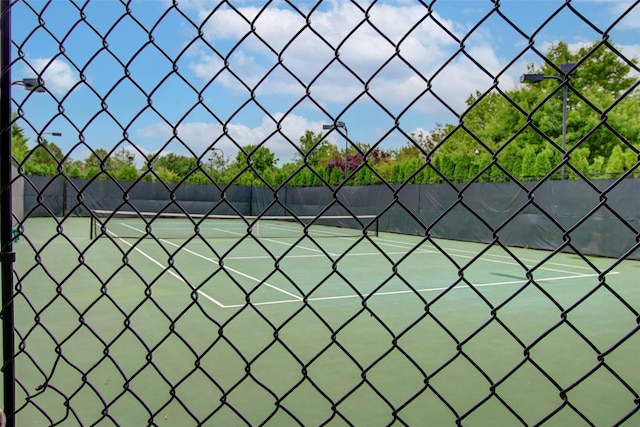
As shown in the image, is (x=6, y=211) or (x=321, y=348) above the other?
(x=6, y=211)

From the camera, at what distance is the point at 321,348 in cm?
402

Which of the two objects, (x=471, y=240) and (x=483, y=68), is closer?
(x=483, y=68)

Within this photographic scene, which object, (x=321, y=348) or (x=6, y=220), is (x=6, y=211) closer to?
(x=6, y=220)

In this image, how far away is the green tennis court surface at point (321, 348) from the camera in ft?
4.99

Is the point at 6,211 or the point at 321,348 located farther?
the point at 321,348

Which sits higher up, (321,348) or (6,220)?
(6,220)

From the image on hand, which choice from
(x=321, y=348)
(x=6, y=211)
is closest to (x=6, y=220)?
(x=6, y=211)

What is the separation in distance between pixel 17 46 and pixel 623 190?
11.5 metres

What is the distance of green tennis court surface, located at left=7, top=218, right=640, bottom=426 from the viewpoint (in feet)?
4.99

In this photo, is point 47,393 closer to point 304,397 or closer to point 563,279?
point 304,397

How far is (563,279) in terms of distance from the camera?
7633 millimetres

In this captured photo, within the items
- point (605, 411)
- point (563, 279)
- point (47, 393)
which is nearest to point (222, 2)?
point (47, 393)

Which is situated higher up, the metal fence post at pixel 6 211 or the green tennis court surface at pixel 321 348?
the metal fence post at pixel 6 211

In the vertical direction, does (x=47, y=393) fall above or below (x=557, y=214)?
below
